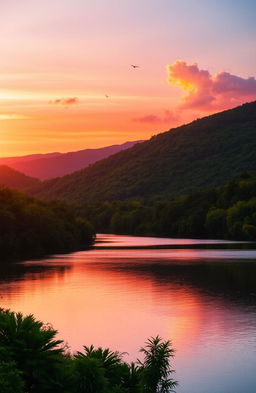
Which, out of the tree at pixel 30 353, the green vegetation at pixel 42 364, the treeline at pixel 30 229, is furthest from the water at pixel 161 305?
the treeline at pixel 30 229

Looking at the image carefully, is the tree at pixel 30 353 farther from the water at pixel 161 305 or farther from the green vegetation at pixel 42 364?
the water at pixel 161 305

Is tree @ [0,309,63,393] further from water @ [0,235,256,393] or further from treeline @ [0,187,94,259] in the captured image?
treeline @ [0,187,94,259]

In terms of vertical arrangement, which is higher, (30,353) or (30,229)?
(30,229)

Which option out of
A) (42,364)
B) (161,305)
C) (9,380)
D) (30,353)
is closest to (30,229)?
(161,305)

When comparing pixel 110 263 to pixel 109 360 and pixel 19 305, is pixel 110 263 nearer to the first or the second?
pixel 19 305

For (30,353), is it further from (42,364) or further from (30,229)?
(30,229)

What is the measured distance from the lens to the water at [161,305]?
4003cm

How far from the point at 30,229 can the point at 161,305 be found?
68.5m

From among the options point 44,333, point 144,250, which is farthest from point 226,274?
point 44,333

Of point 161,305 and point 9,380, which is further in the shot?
point 161,305

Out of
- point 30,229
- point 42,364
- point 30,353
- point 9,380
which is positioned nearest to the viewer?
point 9,380

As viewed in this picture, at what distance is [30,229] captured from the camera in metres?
127

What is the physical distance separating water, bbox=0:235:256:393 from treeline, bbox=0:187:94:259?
42.4ft

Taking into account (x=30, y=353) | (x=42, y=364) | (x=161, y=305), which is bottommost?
(x=161, y=305)
